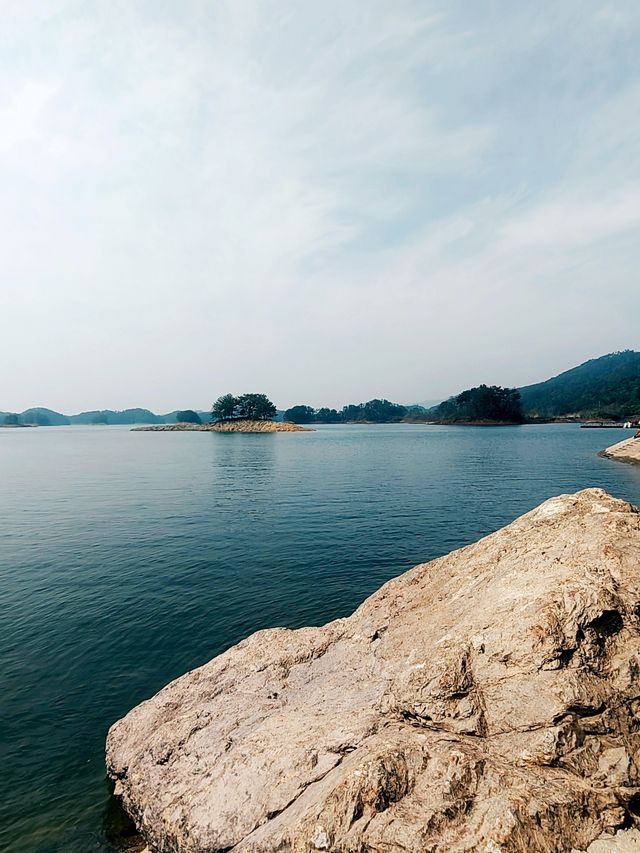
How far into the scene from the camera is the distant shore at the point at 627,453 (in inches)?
2897

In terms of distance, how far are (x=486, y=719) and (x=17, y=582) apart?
→ 2495cm

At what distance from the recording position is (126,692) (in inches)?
539

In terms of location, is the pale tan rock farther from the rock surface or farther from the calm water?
the calm water

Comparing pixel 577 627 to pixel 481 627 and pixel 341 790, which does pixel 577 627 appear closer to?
pixel 481 627

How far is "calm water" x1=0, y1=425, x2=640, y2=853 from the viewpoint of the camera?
444 inches

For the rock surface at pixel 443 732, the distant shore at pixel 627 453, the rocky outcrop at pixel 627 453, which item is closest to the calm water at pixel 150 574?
the rock surface at pixel 443 732

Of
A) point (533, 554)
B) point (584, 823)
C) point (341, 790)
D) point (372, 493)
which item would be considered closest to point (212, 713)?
point (341, 790)

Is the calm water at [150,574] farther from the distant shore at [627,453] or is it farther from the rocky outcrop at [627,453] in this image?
the rocky outcrop at [627,453]

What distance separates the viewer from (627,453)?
252 feet

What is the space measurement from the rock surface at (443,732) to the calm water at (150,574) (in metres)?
2.72

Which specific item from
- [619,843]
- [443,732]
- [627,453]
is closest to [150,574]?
[443,732]

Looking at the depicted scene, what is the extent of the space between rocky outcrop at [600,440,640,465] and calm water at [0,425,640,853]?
1616 cm

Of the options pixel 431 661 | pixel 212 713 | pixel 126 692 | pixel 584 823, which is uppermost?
pixel 431 661

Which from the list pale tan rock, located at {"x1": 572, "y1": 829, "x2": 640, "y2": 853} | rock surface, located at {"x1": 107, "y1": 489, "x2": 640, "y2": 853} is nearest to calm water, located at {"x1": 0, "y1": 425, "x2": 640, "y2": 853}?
rock surface, located at {"x1": 107, "y1": 489, "x2": 640, "y2": 853}
